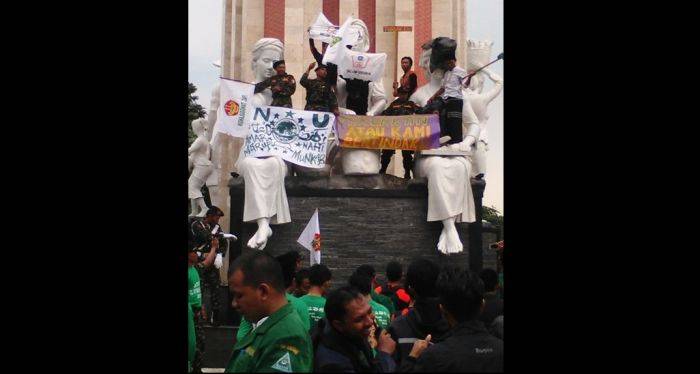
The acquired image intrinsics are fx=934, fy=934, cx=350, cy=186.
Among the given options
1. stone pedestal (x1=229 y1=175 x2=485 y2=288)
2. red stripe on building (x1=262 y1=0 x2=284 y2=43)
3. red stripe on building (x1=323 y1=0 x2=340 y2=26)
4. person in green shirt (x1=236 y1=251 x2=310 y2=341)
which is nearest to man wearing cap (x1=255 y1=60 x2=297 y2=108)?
stone pedestal (x1=229 y1=175 x2=485 y2=288)

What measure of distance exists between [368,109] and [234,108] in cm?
248

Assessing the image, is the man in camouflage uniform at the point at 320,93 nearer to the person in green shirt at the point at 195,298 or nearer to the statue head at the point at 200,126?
the statue head at the point at 200,126

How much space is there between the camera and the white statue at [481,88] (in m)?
20.8

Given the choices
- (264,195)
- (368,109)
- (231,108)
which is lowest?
(264,195)

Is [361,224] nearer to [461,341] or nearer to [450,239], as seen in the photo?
[450,239]

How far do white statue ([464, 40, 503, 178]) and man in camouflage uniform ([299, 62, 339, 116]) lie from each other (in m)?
4.78

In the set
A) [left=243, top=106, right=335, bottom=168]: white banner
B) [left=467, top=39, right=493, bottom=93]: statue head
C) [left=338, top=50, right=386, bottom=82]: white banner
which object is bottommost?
[left=243, top=106, right=335, bottom=168]: white banner

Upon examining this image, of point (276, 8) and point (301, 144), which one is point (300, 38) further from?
point (301, 144)

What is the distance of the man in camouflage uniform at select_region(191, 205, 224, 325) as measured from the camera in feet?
33.6

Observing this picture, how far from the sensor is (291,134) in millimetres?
15383

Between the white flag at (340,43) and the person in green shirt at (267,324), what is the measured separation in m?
11.5

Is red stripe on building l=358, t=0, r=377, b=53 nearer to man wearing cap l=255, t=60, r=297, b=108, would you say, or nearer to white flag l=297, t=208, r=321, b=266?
man wearing cap l=255, t=60, r=297, b=108

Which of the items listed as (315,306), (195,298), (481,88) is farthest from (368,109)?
(315,306)
